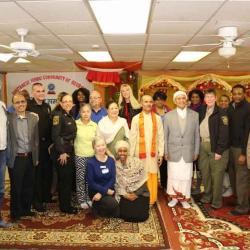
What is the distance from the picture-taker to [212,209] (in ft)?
13.6

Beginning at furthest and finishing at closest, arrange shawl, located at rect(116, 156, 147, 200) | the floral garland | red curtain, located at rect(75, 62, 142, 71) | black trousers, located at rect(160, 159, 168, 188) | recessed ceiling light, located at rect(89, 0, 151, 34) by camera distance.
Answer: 1. the floral garland
2. red curtain, located at rect(75, 62, 142, 71)
3. black trousers, located at rect(160, 159, 168, 188)
4. shawl, located at rect(116, 156, 147, 200)
5. recessed ceiling light, located at rect(89, 0, 151, 34)

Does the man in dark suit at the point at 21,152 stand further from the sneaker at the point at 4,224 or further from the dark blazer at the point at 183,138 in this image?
the dark blazer at the point at 183,138

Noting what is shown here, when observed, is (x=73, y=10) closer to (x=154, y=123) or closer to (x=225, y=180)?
(x=154, y=123)

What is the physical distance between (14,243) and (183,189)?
2.08m

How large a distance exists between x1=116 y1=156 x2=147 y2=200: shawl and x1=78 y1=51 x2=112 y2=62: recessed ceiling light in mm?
2648

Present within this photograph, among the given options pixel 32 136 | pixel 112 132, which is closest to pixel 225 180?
pixel 112 132

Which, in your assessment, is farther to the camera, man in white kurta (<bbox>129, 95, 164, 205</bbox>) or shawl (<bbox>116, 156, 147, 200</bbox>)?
man in white kurta (<bbox>129, 95, 164, 205</bbox>)

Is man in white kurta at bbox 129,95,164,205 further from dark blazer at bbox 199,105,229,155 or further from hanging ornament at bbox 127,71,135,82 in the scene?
hanging ornament at bbox 127,71,135,82

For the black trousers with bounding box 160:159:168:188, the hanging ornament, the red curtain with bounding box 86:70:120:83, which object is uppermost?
the hanging ornament

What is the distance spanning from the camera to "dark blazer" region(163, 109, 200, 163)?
13.4 ft

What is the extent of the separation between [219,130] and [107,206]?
5.33 ft

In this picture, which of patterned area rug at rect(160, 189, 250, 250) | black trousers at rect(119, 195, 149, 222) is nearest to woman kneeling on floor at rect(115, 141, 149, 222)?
black trousers at rect(119, 195, 149, 222)

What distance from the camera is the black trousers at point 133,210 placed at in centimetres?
373

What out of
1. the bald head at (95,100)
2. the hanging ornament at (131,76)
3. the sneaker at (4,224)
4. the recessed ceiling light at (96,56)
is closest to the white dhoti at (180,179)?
the bald head at (95,100)
